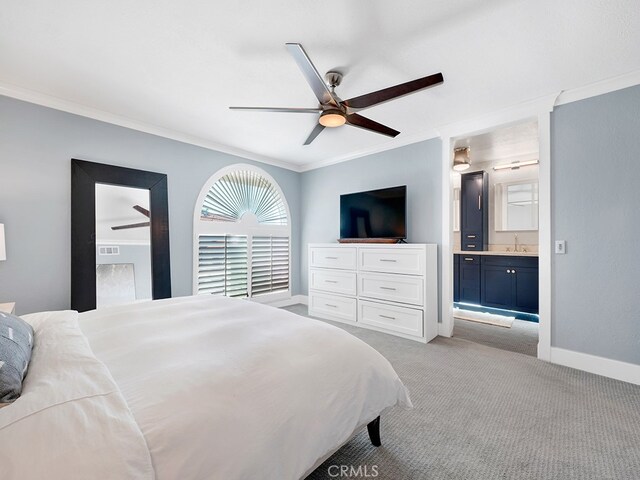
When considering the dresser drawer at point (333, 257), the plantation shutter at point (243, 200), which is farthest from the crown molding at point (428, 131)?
the dresser drawer at point (333, 257)

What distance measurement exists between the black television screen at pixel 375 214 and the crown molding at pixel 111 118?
64.9 inches

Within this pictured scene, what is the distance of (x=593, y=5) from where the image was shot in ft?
5.31

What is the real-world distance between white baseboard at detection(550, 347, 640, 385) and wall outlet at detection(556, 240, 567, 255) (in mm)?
900

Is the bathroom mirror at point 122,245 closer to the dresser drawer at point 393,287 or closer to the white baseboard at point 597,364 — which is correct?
the dresser drawer at point 393,287

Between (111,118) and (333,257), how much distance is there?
306 cm

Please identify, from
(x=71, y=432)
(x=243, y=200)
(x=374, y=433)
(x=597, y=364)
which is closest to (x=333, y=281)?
(x=243, y=200)

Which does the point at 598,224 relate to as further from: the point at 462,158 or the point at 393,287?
the point at 462,158

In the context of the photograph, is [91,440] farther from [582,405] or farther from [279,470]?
[582,405]

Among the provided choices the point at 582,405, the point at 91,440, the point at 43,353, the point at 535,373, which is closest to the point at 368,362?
the point at 91,440

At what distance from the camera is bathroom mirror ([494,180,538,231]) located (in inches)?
189

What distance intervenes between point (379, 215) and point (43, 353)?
3425 millimetres

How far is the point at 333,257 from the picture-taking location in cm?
400

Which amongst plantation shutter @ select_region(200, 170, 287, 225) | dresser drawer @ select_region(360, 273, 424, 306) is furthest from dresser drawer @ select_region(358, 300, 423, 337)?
plantation shutter @ select_region(200, 170, 287, 225)

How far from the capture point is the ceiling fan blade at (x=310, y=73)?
62.5 inches
